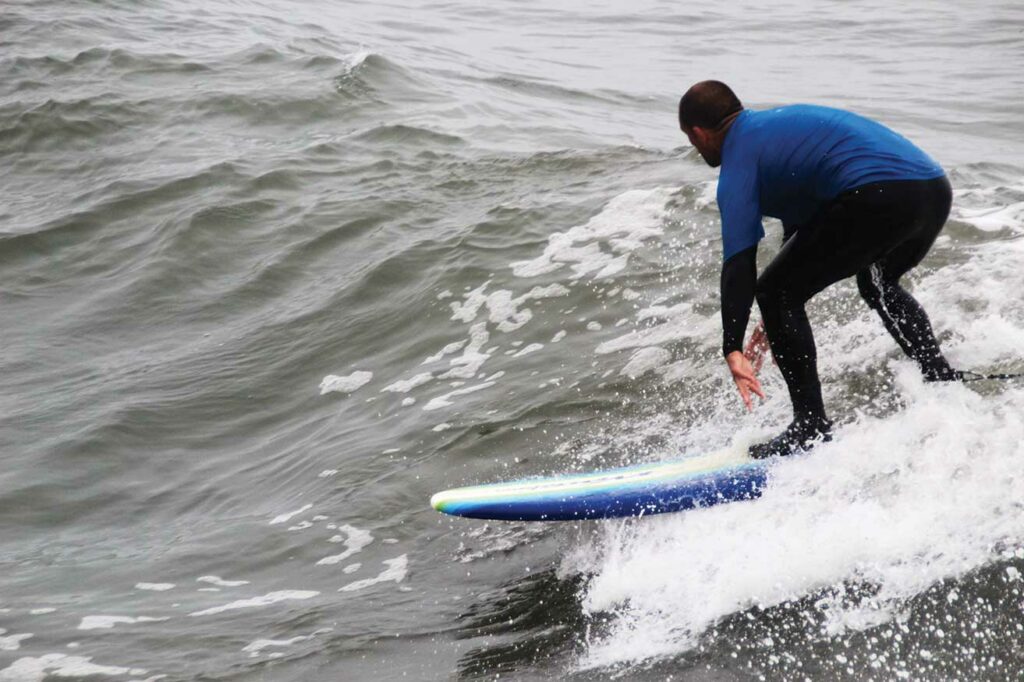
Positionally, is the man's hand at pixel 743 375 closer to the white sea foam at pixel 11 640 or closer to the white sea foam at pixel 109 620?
the white sea foam at pixel 109 620

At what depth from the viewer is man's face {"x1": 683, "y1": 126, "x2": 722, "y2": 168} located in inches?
207

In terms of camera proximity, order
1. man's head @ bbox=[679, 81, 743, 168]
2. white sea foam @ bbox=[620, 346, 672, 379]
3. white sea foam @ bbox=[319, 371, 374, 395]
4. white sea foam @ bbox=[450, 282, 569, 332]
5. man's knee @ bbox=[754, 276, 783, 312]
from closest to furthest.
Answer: man's head @ bbox=[679, 81, 743, 168]
man's knee @ bbox=[754, 276, 783, 312]
white sea foam @ bbox=[620, 346, 672, 379]
white sea foam @ bbox=[319, 371, 374, 395]
white sea foam @ bbox=[450, 282, 569, 332]

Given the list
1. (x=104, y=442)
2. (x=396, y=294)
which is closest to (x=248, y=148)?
(x=396, y=294)

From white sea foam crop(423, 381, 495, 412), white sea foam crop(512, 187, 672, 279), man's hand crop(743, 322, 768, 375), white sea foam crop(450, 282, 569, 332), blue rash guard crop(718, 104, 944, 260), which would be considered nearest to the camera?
blue rash guard crop(718, 104, 944, 260)

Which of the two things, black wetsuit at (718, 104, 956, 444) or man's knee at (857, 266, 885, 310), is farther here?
man's knee at (857, 266, 885, 310)

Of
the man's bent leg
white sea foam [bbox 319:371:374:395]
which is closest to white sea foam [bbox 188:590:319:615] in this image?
white sea foam [bbox 319:371:374:395]

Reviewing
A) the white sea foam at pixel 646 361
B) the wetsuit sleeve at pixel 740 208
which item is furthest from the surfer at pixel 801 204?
the white sea foam at pixel 646 361

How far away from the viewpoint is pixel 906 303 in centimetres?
566

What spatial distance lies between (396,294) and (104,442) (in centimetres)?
275

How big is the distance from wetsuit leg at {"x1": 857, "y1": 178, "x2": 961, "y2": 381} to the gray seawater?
147 millimetres

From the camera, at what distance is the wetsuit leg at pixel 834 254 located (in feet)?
16.8

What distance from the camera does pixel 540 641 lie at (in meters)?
5.10

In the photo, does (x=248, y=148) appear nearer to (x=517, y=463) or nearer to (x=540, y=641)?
(x=517, y=463)

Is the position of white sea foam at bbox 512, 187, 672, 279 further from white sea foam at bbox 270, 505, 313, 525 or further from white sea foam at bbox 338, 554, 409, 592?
white sea foam at bbox 338, 554, 409, 592
